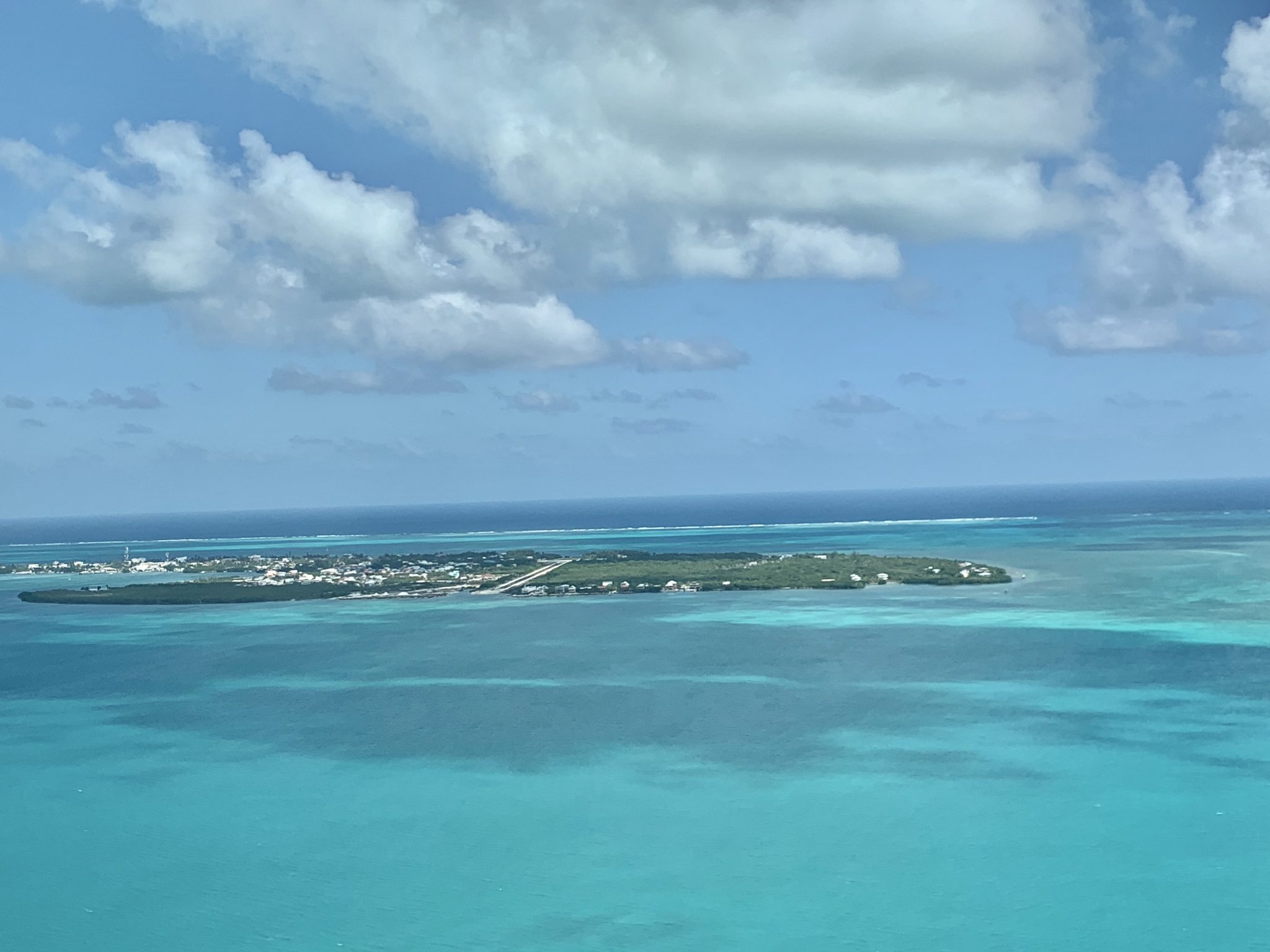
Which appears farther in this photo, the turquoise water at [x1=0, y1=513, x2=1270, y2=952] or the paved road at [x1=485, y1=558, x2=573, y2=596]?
the paved road at [x1=485, y1=558, x2=573, y2=596]

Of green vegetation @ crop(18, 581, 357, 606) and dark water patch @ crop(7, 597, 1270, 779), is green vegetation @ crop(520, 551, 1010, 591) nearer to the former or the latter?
green vegetation @ crop(18, 581, 357, 606)

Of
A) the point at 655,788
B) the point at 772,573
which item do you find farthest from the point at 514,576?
the point at 655,788

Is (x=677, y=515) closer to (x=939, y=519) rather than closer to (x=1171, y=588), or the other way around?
(x=939, y=519)

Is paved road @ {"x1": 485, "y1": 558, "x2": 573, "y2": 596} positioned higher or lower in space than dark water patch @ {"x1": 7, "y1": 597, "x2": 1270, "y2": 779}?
higher

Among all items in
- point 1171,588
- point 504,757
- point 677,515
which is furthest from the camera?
point 677,515

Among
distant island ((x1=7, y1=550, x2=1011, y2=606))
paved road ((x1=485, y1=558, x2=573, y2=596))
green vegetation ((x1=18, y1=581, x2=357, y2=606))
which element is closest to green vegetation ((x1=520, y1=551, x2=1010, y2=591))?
distant island ((x1=7, y1=550, x2=1011, y2=606))

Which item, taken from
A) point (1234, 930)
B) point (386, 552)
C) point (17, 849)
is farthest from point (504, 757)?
point (386, 552)

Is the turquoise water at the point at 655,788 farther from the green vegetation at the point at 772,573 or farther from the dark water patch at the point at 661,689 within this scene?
the green vegetation at the point at 772,573
